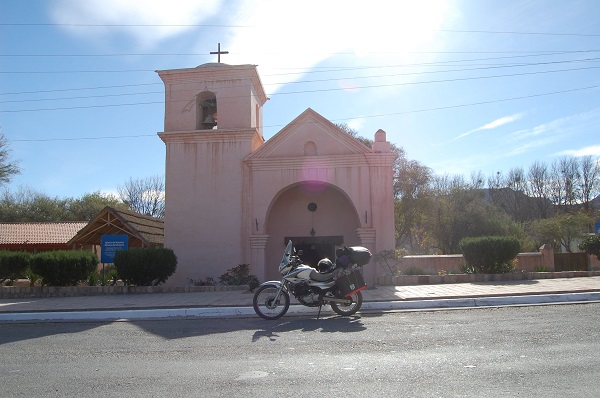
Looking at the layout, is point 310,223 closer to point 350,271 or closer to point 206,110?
point 206,110

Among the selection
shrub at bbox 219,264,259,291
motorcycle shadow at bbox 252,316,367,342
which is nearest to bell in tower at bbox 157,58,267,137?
shrub at bbox 219,264,259,291

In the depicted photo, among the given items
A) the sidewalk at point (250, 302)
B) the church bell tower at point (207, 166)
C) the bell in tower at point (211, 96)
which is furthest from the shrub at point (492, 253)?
the bell in tower at point (211, 96)

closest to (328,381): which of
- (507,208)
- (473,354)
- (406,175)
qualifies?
(473,354)

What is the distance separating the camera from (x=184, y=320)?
9.48 meters

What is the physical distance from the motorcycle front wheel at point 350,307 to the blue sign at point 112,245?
373 inches

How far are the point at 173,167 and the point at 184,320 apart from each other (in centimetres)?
962

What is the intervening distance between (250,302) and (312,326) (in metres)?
3.15

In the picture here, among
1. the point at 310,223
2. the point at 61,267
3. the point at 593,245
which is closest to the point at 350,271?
the point at 310,223

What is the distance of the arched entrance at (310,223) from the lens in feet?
60.7

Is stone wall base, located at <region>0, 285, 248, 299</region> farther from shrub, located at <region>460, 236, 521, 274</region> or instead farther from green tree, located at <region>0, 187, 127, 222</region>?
green tree, located at <region>0, 187, 127, 222</region>

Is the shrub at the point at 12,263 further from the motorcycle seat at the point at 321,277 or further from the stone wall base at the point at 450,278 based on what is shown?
the stone wall base at the point at 450,278

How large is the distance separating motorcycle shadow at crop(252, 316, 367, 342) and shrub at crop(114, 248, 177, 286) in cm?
750

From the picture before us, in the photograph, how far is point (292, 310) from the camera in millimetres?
9930

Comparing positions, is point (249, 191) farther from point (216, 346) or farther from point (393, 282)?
point (216, 346)
